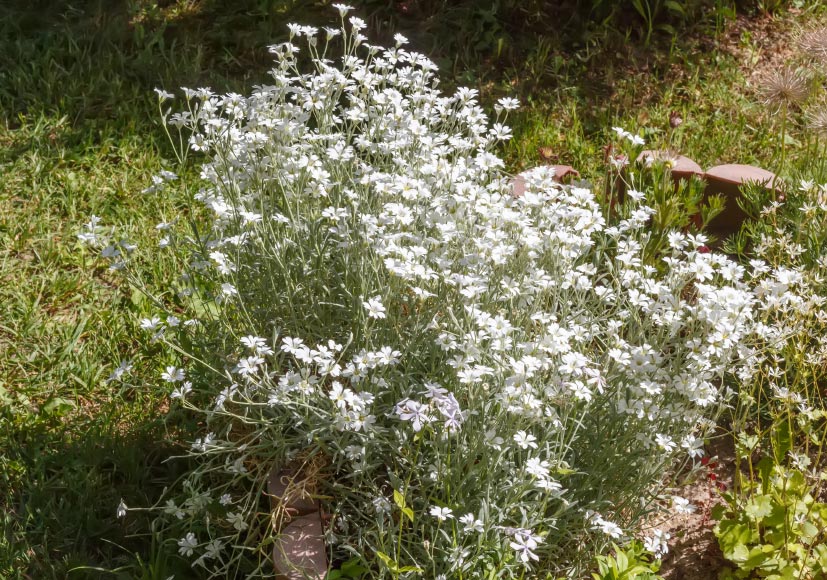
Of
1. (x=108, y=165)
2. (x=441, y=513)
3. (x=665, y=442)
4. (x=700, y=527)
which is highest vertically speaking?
(x=665, y=442)

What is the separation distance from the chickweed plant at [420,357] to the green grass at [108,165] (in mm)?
369

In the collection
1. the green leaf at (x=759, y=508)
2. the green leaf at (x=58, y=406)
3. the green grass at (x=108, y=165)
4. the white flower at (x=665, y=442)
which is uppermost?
the white flower at (x=665, y=442)

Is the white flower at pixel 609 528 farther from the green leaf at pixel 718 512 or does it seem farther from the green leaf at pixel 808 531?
the green leaf at pixel 808 531

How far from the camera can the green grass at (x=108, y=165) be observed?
303 cm

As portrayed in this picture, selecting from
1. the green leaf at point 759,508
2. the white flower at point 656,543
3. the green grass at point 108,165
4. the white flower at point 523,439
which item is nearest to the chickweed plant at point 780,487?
the green leaf at point 759,508

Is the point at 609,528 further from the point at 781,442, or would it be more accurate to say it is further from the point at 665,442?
the point at 781,442

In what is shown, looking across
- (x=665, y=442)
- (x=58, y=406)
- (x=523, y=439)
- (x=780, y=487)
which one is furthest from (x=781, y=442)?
(x=58, y=406)

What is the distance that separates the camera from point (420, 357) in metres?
2.64

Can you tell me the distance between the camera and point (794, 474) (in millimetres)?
2715

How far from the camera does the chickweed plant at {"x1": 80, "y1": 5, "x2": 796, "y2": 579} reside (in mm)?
2324

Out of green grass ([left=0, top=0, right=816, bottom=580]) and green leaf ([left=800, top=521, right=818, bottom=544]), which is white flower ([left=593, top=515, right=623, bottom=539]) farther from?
green grass ([left=0, top=0, right=816, bottom=580])

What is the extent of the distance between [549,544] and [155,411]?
1557 millimetres

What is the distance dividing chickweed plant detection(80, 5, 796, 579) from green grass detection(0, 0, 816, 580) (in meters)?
0.37

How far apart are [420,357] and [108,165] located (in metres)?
2.51
